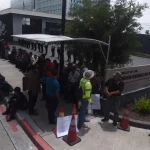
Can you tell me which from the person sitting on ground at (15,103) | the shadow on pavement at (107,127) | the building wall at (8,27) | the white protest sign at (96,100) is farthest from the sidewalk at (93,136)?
the building wall at (8,27)

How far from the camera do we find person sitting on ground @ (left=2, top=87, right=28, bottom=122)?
6.14 m

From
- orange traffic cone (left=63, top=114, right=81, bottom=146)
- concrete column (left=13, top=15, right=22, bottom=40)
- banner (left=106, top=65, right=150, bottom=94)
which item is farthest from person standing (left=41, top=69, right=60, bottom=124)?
concrete column (left=13, top=15, right=22, bottom=40)

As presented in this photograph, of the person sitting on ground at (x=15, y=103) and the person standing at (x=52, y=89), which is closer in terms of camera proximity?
the person standing at (x=52, y=89)

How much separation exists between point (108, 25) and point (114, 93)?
14.1ft

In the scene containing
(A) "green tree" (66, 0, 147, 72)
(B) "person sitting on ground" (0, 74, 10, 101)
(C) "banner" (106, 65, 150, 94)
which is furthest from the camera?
(A) "green tree" (66, 0, 147, 72)

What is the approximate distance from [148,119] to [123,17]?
4.54 m

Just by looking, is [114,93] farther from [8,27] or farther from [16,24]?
[8,27]

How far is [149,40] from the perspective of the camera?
32875mm

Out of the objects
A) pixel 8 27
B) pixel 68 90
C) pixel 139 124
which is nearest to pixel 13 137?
pixel 68 90

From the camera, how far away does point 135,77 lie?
7699 mm

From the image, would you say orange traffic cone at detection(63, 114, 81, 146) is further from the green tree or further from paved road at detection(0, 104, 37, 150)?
the green tree

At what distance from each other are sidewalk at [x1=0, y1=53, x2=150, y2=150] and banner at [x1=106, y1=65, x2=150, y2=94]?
197cm

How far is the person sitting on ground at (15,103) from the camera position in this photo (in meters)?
6.14

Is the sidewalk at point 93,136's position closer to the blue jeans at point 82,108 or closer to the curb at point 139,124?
the curb at point 139,124
